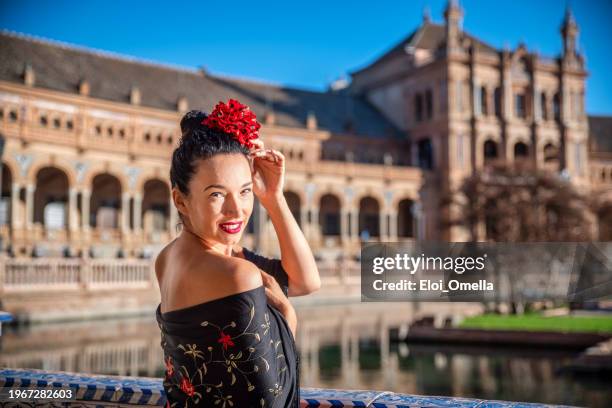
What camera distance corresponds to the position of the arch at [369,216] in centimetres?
5306

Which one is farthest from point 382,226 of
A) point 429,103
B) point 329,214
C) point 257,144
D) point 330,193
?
point 257,144

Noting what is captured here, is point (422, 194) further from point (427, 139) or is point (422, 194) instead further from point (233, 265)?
point (233, 265)

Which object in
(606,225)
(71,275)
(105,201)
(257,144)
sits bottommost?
(71,275)

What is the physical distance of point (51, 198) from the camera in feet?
129

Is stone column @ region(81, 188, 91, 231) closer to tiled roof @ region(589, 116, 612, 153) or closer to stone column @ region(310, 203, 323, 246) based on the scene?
stone column @ region(310, 203, 323, 246)

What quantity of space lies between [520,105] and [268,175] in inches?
2336

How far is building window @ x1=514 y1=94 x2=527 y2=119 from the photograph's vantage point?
5819cm

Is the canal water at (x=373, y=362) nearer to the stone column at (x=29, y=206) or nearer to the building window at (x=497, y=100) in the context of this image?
the stone column at (x=29, y=206)

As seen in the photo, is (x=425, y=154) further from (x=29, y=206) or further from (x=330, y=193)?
(x=29, y=206)

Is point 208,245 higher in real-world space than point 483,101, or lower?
lower

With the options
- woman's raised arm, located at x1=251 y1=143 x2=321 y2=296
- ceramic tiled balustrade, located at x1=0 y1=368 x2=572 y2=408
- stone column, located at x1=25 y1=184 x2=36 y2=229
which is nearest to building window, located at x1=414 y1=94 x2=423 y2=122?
stone column, located at x1=25 y1=184 x2=36 y2=229

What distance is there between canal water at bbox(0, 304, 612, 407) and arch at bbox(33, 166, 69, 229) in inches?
738

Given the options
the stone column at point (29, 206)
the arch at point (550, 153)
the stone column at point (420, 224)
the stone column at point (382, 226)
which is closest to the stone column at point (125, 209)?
the stone column at point (29, 206)

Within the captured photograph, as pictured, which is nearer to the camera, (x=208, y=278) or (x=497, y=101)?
(x=208, y=278)
